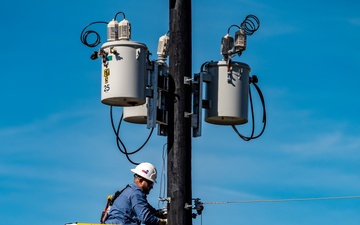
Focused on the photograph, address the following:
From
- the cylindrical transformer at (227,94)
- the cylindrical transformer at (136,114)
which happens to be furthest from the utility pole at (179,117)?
the cylindrical transformer at (136,114)

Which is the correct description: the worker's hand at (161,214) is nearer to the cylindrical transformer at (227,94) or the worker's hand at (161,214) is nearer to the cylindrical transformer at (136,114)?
the cylindrical transformer at (227,94)

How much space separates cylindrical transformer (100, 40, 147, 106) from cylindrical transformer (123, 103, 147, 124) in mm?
1070

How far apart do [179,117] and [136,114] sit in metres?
1.65

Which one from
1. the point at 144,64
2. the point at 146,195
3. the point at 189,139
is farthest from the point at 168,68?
the point at 146,195

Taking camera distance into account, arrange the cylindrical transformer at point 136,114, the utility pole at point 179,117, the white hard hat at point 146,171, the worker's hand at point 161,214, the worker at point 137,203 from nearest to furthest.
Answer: the utility pole at point 179,117
the worker's hand at point 161,214
the worker at point 137,203
the white hard hat at point 146,171
the cylindrical transformer at point 136,114

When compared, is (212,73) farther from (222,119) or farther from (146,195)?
Answer: (146,195)

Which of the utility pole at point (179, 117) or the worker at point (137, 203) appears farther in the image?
the worker at point (137, 203)

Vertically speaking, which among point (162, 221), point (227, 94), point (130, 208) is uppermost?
point (227, 94)

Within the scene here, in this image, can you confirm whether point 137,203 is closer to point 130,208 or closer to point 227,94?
point 130,208

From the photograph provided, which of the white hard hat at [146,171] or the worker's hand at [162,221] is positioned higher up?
the white hard hat at [146,171]

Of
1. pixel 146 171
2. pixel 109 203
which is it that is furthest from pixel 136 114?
pixel 109 203

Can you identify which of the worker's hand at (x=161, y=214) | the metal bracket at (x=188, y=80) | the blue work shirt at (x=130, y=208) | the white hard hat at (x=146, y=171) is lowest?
the worker's hand at (x=161, y=214)

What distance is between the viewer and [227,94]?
11438mm

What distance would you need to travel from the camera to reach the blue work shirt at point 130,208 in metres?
11.4
